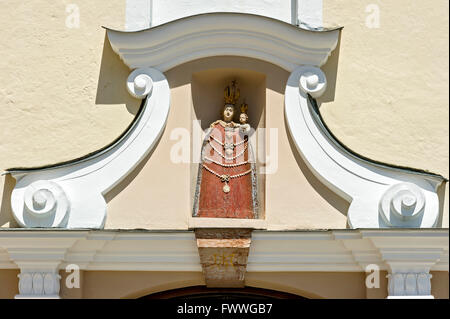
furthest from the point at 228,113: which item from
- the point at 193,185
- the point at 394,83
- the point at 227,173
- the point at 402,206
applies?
the point at 402,206

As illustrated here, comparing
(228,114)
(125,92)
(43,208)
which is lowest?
(43,208)

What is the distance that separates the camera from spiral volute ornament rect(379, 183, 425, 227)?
269 inches

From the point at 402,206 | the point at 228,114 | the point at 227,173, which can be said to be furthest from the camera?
the point at 228,114

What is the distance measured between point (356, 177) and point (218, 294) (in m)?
1.14

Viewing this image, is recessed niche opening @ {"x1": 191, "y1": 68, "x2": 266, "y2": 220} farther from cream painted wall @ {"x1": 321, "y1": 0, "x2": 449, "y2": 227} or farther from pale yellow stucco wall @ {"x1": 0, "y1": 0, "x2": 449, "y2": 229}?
cream painted wall @ {"x1": 321, "y1": 0, "x2": 449, "y2": 227}

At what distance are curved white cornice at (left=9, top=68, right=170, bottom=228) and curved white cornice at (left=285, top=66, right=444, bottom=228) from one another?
2.79ft

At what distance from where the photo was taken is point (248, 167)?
23.4ft

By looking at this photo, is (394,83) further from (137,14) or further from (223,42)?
(137,14)

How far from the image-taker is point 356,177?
7020 mm
